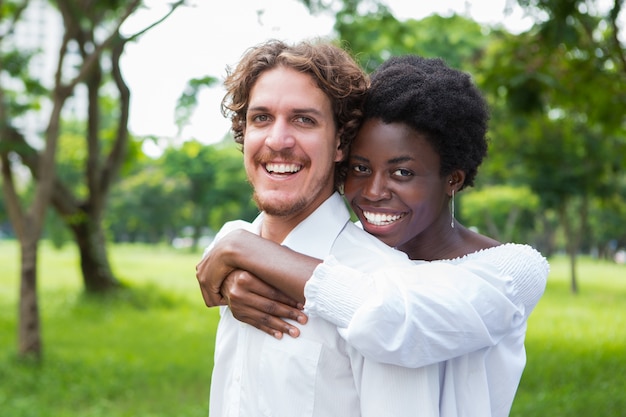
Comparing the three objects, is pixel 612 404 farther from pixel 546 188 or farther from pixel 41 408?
pixel 546 188

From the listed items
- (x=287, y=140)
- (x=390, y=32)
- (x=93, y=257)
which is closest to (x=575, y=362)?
(x=390, y=32)

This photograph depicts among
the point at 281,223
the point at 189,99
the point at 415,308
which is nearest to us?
the point at 415,308

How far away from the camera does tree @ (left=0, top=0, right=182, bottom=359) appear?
314 inches

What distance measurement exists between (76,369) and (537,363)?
225 inches

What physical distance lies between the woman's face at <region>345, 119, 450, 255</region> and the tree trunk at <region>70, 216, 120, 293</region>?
11899 millimetres

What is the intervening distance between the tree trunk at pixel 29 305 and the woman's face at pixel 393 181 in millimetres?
6567

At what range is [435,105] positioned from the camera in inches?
83.7

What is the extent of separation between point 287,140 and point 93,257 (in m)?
12.8

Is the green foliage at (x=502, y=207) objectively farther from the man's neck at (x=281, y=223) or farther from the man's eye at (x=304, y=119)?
the man's eye at (x=304, y=119)

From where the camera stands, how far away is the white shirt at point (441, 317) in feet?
5.66

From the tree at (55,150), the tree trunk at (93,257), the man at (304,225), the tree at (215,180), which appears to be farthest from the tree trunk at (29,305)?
the tree at (215,180)

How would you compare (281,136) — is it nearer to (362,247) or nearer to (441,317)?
(362,247)

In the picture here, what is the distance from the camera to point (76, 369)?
28.7 ft

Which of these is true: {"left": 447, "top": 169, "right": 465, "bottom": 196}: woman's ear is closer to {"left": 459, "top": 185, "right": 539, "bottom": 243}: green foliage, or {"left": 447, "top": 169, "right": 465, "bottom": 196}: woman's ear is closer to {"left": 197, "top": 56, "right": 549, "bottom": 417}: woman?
{"left": 197, "top": 56, "right": 549, "bottom": 417}: woman
